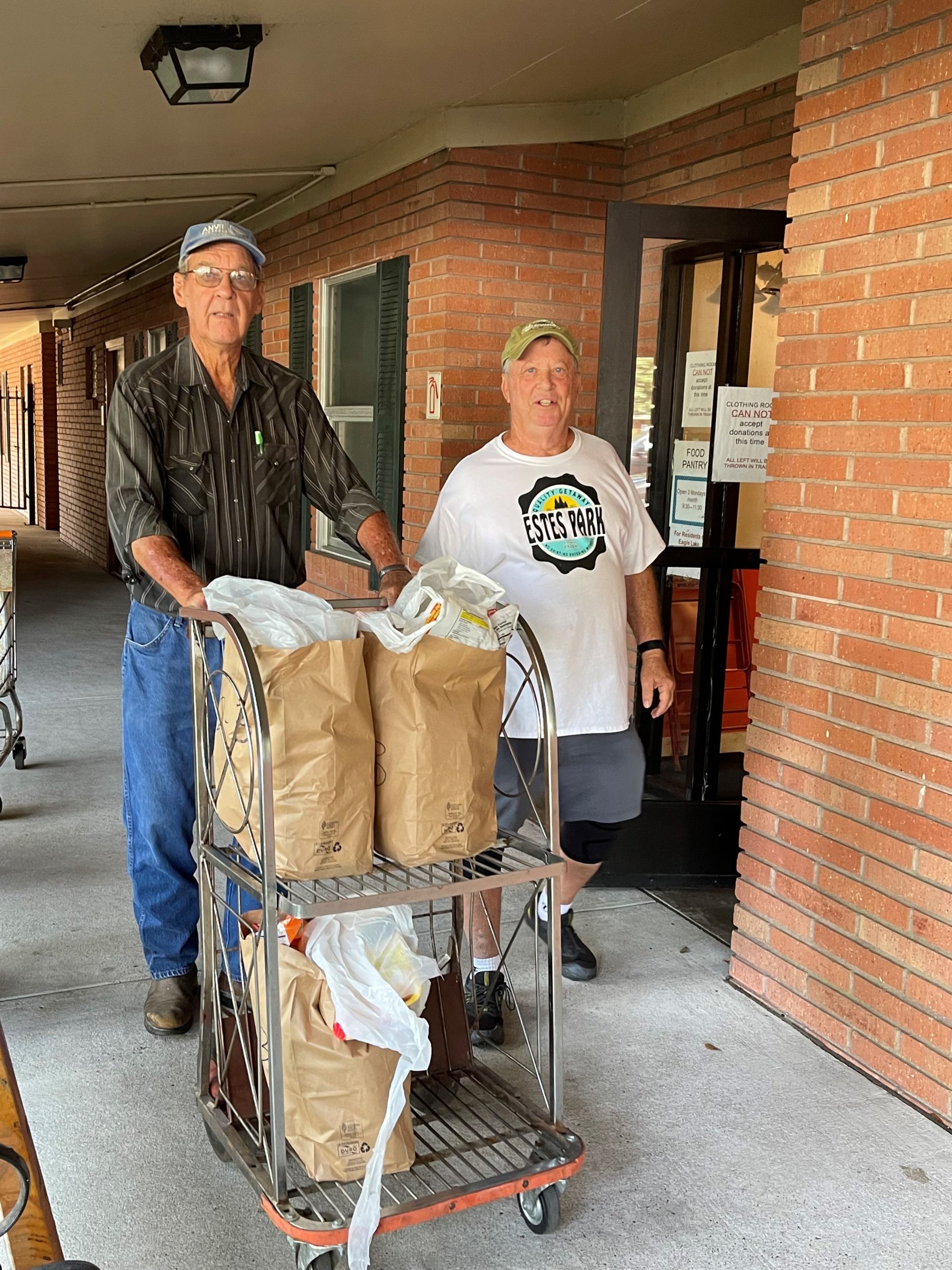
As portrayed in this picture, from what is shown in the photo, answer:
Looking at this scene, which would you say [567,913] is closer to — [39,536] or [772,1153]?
[772,1153]

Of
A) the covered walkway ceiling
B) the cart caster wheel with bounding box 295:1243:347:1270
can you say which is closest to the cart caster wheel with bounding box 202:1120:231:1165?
the cart caster wheel with bounding box 295:1243:347:1270

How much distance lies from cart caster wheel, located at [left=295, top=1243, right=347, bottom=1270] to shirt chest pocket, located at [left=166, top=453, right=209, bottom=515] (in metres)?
1.54

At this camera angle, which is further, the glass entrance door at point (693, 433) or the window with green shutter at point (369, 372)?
the window with green shutter at point (369, 372)

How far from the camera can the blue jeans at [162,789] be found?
109 inches

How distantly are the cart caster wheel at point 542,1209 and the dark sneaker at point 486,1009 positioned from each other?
0.61 metres

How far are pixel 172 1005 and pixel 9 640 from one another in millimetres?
2254

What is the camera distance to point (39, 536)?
1659cm

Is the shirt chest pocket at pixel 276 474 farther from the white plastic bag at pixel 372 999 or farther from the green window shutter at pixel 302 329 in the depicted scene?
the green window shutter at pixel 302 329

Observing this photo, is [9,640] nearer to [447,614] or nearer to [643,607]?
[643,607]

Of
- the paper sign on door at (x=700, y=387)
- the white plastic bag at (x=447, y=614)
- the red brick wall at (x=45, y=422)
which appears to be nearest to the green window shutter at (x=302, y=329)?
the paper sign on door at (x=700, y=387)

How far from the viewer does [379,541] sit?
267 cm

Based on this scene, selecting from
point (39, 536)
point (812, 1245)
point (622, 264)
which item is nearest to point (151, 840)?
point (812, 1245)

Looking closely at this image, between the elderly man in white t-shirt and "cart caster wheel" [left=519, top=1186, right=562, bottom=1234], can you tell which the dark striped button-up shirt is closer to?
the elderly man in white t-shirt

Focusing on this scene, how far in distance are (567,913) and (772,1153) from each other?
93 centimetres
